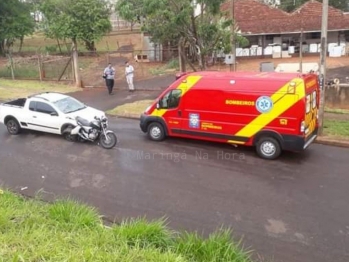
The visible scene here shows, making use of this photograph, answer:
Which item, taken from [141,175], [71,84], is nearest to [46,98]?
[141,175]

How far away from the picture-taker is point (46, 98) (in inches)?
466

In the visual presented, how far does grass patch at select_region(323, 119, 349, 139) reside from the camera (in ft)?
36.5

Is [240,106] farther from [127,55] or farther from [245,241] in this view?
[127,55]

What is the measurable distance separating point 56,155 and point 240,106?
16.9 feet

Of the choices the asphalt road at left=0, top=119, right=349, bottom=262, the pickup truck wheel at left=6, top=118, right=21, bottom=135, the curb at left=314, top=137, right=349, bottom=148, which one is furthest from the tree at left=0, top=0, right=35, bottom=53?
the curb at left=314, top=137, right=349, bottom=148

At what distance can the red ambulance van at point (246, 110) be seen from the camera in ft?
30.0

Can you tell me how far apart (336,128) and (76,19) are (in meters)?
26.6

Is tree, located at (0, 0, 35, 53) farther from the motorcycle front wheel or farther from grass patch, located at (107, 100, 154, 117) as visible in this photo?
the motorcycle front wheel

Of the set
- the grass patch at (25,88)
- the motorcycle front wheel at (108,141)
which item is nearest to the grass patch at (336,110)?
the motorcycle front wheel at (108,141)

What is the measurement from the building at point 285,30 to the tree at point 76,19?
1178 cm

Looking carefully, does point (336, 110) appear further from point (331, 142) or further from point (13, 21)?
point (13, 21)

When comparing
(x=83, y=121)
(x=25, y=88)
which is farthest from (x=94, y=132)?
(x=25, y=88)

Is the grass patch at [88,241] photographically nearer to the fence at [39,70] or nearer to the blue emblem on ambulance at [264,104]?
the blue emblem on ambulance at [264,104]

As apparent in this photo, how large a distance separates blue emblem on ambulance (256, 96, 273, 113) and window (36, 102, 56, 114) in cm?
616
